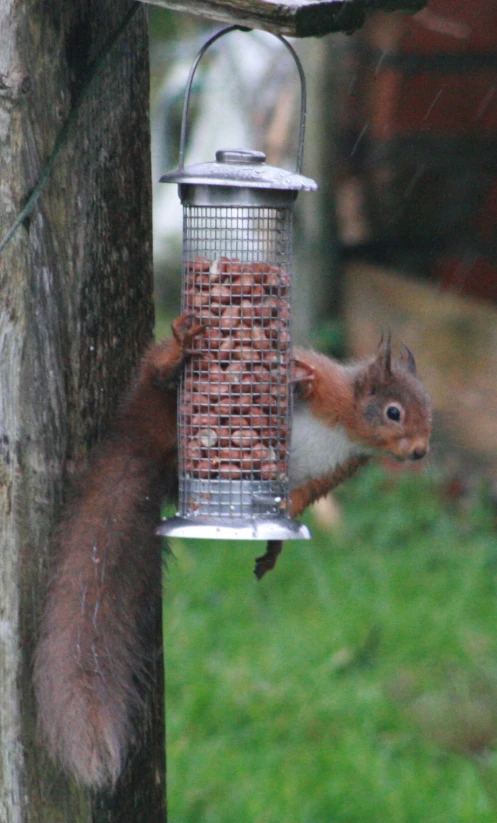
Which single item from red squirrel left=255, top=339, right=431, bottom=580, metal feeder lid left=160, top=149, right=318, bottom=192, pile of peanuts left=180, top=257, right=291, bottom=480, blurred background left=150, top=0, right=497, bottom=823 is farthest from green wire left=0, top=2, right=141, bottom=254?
blurred background left=150, top=0, right=497, bottom=823

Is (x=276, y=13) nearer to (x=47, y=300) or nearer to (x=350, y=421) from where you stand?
(x=47, y=300)

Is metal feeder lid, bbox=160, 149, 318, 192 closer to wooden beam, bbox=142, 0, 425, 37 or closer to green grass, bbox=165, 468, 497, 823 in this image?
wooden beam, bbox=142, 0, 425, 37

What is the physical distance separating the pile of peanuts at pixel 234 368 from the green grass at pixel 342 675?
1500 mm

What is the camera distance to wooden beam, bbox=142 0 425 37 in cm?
154

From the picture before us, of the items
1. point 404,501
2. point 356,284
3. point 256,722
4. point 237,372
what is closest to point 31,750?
point 237,372

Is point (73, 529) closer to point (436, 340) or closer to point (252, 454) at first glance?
point (252, 454)

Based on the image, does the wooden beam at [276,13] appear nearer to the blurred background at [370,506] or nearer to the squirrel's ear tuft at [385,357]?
the squirrel's ear tuft at [385,357]

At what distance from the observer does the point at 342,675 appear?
3975 mm

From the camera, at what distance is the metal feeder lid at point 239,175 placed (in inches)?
67.3

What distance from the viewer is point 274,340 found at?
1955 mm

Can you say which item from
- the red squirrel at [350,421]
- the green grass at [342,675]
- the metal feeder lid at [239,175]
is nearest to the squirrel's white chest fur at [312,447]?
the red squirrel at [350,421]

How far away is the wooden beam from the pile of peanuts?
1.42ft

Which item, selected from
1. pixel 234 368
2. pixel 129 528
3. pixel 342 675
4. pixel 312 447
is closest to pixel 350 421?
pixel 312 447

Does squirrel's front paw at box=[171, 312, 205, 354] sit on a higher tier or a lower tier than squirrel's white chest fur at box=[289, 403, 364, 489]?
higher
